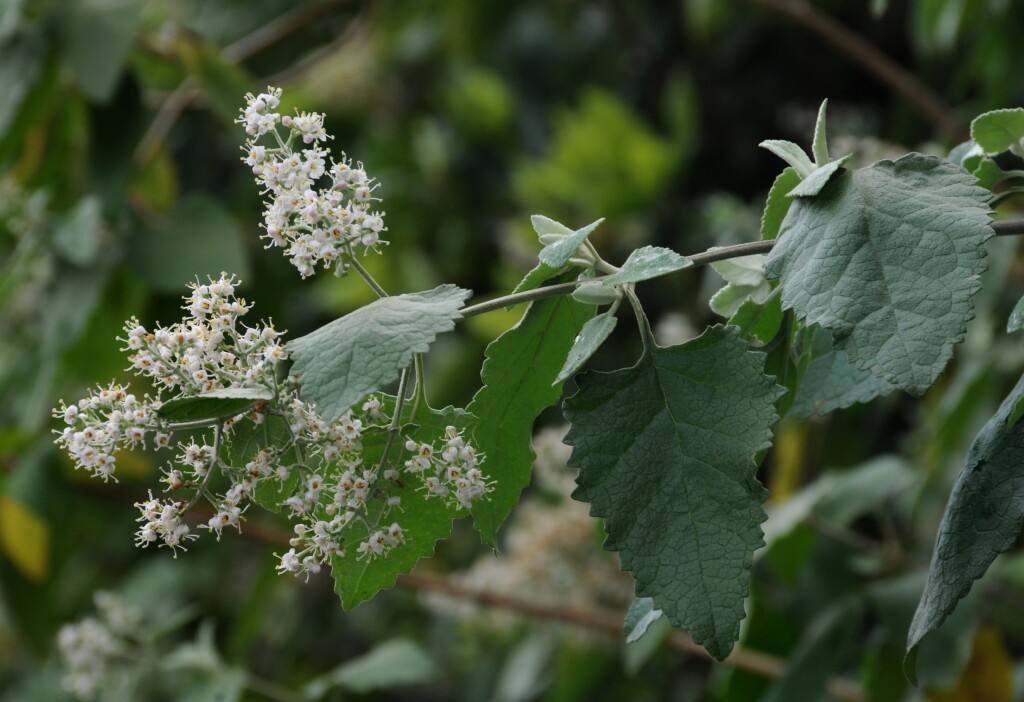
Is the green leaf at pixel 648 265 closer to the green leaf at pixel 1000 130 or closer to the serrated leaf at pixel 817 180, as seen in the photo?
the serrated leaf at pixel 817 180

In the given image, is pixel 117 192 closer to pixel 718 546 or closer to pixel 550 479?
pixel 550 479

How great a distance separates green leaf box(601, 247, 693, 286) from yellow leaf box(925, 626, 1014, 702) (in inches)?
30.9

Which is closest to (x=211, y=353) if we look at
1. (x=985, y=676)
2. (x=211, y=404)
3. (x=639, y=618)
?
(x=211, y=404)

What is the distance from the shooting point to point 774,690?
3.68ft

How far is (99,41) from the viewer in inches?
50.8

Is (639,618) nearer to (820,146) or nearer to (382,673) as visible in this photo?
(820,146)

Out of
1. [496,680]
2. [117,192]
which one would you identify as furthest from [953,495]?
[496,680]

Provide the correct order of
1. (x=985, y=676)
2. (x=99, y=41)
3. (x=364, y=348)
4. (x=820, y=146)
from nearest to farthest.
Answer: (x=364, y=348) → (x=820, y=146) → (x=985, y=676) → (x=99, y=41)

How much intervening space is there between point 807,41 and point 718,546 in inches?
66.0

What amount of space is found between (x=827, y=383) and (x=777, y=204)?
14cm

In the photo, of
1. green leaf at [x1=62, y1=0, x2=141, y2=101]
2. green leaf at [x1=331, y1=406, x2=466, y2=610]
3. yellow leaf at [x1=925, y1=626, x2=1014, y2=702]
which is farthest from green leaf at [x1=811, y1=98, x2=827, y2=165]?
green leaf at [x1=62, y1=0, x2=141, y2=101]

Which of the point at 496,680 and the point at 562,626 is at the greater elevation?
the point at 562,626

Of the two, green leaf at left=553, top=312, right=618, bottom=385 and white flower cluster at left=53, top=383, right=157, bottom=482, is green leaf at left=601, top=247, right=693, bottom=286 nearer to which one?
green leaf at left=553, top=312, right=618, bottom=385

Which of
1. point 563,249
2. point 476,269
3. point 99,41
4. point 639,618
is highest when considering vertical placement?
point 563,249
